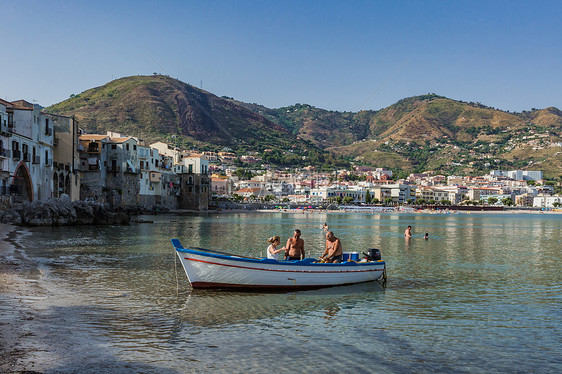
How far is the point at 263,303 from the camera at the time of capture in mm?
17172

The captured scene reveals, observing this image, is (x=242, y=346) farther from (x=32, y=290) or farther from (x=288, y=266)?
(x=32, y=290)

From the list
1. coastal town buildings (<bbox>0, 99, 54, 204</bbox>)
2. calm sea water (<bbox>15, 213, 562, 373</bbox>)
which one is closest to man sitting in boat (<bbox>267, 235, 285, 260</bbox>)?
calm sea water (<bbox>15, 213, 562, 373</bbox>)

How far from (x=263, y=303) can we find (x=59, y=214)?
40.1 meters

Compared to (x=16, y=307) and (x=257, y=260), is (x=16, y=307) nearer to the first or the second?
(x=16, y=307)

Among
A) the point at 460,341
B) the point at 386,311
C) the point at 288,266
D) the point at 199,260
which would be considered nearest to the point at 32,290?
the point at 199,260

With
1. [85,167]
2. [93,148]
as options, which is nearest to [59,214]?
[85,167]

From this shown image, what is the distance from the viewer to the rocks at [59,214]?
153 feet

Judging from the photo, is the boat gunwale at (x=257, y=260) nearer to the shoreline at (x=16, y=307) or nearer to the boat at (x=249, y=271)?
the boat at (x=249, y=271)

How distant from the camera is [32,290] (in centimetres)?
1723

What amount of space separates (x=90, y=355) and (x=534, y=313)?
1404cm

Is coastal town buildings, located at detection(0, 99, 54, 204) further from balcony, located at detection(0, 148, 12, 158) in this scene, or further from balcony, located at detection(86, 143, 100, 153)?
balcony, located at detection(86, 143, 100, 153)

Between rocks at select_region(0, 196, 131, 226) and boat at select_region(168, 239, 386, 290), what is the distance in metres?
33.7

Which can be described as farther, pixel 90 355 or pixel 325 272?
pixel 325 272

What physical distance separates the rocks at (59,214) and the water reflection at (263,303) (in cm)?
3476
